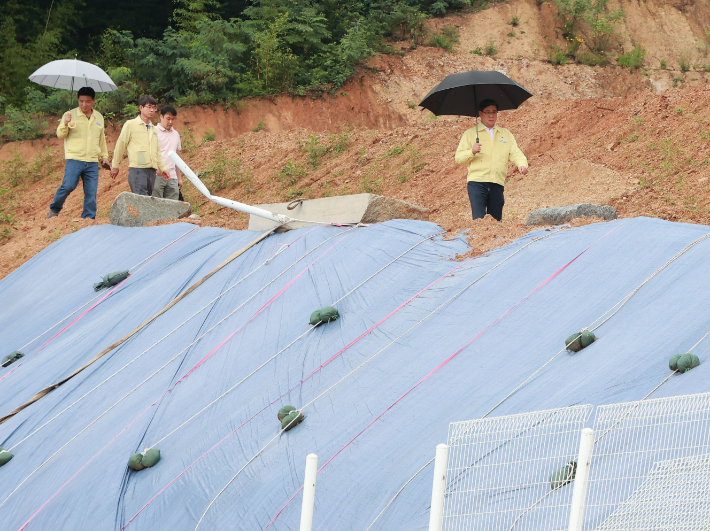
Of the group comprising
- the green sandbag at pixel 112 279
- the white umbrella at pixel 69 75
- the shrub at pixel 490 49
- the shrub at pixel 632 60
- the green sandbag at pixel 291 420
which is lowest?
the green sandbag at pixel 291 420

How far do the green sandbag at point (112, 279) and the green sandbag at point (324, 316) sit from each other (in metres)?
2.18

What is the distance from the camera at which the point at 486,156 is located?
225 inches

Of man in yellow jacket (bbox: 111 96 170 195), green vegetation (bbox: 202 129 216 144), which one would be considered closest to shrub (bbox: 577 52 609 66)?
green vegetation (bbox: 202 129 216 144)

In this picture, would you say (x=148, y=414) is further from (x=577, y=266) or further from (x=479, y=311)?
(x=577, y=266)

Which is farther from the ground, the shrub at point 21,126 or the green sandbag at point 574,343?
the shrub at point 21,126

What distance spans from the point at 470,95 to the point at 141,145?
9.90ft

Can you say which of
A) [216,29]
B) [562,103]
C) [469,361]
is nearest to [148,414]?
[469,361]

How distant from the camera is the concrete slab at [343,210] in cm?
570

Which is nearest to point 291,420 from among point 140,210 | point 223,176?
point 140,210

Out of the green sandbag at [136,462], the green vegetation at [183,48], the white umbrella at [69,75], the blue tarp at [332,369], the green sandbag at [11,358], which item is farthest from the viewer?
the green vegetation at [183,48]

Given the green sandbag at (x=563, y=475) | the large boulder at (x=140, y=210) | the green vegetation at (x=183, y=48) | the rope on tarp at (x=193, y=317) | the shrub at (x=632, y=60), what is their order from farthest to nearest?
the shrub at (x=632, y=60), the green vegetation at (x=183, y=48), the large boulder at (x=140, y=210), the rope on tarp at (x=193, y=317), the green sandbag at (x=563, y=475)

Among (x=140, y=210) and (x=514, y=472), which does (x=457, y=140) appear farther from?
(x=514, y=472)

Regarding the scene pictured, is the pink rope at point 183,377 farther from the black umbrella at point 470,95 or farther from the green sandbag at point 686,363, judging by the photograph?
the green sandbag at point 686,363

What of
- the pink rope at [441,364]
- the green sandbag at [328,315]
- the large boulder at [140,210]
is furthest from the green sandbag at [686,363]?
the large boulder at [140,210]
